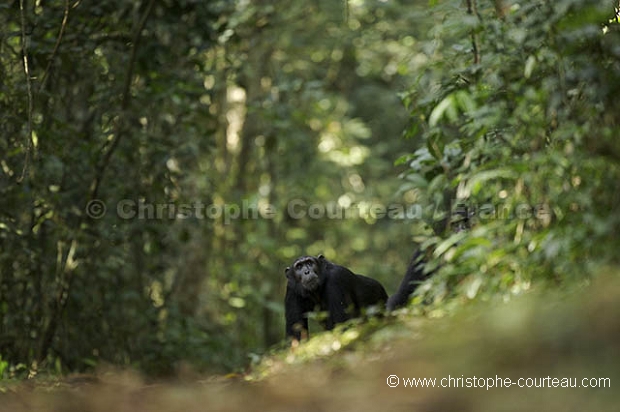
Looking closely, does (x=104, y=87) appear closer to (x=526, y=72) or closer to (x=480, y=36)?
(x=480, y=36)

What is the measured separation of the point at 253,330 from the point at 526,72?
35.9 ft

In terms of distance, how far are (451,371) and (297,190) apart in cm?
1163

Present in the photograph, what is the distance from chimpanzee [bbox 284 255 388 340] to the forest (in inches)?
23.9

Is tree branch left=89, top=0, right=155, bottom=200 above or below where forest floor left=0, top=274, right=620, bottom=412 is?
above

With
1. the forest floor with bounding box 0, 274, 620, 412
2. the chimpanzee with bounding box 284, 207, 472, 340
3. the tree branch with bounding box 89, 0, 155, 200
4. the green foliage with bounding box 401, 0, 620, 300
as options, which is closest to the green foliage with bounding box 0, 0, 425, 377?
the tree branch with bounding box 89, 0, 155, 200

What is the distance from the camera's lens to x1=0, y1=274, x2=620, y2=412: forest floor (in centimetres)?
275

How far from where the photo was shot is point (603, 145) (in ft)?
11.6

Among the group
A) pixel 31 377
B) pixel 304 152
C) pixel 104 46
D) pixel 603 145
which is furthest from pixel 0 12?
pixel 304 152

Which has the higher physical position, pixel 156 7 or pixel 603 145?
pixel 156 7

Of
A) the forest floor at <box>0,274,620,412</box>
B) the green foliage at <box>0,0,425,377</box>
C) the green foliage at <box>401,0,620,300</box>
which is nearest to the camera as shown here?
the forest floor at <box>0,274,620,412</box>

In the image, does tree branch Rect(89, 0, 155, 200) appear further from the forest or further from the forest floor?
the forest floor

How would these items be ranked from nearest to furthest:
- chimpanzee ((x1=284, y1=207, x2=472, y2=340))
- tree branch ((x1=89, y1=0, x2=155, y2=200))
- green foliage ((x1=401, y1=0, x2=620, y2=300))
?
1. green foliage ((x1=401, y1=0, x2=620, y2=300))
2. chimpanzee ((x1=284, y1=207, x2=472, y2=340))
3. tree branch ((x1=89, y1=0, x2=155, y2=200))

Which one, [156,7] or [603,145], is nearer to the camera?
[603,145]

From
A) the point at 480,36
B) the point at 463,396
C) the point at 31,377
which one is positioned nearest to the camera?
the point at 463,396
